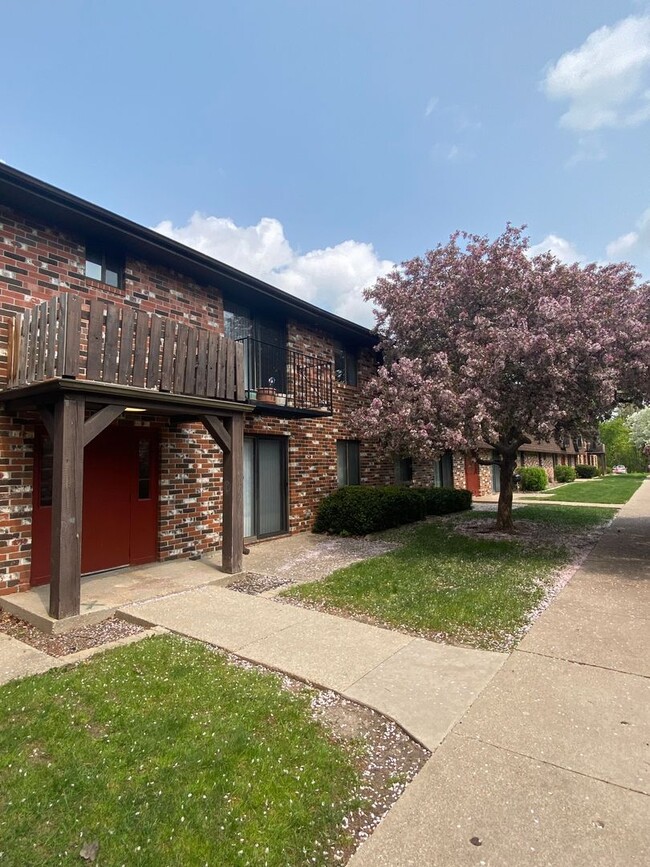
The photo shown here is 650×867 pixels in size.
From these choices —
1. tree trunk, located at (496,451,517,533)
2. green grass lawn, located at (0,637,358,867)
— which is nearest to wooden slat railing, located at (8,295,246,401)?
green grass lawn, located at (0,637,358,867)

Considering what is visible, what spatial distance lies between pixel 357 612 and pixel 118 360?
162 inches

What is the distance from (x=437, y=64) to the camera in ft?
30.0

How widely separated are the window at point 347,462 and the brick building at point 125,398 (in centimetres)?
204

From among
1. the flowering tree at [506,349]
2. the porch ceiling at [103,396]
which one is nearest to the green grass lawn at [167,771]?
the porch ceiling at [103,396]

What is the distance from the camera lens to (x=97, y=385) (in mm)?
5254

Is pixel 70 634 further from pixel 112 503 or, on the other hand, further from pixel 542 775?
pixel 542 775

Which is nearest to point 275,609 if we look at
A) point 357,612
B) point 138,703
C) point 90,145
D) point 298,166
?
point 357,612

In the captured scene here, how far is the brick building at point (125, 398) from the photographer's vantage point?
5.30m

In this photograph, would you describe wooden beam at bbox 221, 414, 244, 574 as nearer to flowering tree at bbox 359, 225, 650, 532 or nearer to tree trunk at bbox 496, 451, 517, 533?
flowering tree at bbox 359, 225, 650, 532

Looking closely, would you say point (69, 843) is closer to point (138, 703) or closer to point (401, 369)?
point (138, 703)

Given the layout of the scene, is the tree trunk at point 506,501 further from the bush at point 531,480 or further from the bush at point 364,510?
the bush at point 531,480

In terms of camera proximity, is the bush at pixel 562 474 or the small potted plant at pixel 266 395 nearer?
the small potted plant at pixel 266 395

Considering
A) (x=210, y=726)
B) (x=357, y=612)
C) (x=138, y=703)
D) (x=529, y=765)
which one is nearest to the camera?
(x=529, y=765)

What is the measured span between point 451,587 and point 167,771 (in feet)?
15.2
